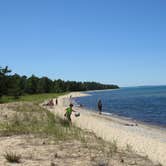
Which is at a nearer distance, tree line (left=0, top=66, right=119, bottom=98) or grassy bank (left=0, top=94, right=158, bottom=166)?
grassy bank (left=0, top=94, right=158, bottom=166)

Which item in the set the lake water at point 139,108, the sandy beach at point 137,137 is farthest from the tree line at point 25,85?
the sandy beach at point 137,137

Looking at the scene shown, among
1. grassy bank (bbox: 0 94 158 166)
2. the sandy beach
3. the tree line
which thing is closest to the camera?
grassy bank (bbox: 0 94 158 166)

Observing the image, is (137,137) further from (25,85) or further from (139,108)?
(25,85)

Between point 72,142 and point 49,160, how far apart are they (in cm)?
295

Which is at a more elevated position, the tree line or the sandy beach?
the tree line

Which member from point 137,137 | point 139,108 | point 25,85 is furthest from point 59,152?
point 25,85

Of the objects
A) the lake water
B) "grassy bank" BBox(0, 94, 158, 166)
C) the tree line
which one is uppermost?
the tree line

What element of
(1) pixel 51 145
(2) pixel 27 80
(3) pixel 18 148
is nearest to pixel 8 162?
(3) pixel 18 148

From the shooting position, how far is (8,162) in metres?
9.02

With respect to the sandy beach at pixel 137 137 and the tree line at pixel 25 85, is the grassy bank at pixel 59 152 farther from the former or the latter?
the tree line at pixel 25 85

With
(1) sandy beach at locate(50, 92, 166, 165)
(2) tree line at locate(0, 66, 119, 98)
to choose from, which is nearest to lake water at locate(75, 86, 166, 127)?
(1) sandy beach at locate(50, 92, 166, 165)

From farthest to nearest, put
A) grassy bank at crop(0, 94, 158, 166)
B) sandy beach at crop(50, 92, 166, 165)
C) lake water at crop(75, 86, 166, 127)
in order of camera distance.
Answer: lake water at crop(75, 86, 166, 127)
sandy beach at crop(50, 92, 166, 165)
grassy bank at crop(0, 94, 158, 166)

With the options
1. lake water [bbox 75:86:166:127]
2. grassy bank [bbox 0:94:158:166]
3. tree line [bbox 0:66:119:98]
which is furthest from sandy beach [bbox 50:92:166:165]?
tree line [bbox 0:66:119:98]

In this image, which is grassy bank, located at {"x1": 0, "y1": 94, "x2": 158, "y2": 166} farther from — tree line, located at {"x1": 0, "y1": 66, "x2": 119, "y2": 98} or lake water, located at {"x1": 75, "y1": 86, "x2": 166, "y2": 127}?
tree line, located at {"x1": 0, "y1": 66, "x2": 119, "y2": 98}
